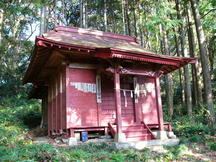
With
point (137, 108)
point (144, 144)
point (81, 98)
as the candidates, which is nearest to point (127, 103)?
point (137, 108)

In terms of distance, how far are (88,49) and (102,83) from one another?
196 cm

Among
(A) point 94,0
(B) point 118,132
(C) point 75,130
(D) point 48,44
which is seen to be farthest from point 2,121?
(A) point 94,0

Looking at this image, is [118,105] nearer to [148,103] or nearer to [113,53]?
[113,53]

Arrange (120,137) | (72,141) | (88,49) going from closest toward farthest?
1. (120,137)
2. (72,141)
3. (88,49)

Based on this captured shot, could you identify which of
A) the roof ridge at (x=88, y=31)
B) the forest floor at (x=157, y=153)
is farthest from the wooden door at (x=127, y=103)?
the roof ridge at (x=88, y=31)

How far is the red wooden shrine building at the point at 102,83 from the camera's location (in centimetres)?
803

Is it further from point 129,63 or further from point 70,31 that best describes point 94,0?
point 129,63

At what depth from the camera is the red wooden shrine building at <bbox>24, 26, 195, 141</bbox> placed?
803 centimetres

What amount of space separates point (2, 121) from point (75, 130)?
5.25 metres

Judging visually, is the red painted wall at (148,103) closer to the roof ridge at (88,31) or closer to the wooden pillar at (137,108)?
the wooden pillar at (137,108)

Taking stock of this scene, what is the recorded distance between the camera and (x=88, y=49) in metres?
8.05

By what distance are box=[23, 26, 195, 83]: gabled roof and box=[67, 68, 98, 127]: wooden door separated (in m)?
1.00

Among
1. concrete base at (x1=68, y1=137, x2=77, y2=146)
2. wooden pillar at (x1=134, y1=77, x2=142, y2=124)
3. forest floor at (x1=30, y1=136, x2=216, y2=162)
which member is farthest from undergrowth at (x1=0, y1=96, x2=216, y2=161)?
wooden pillar at (x1=134, y1=77, x2=142, y2=124)

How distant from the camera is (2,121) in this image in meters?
11.4
